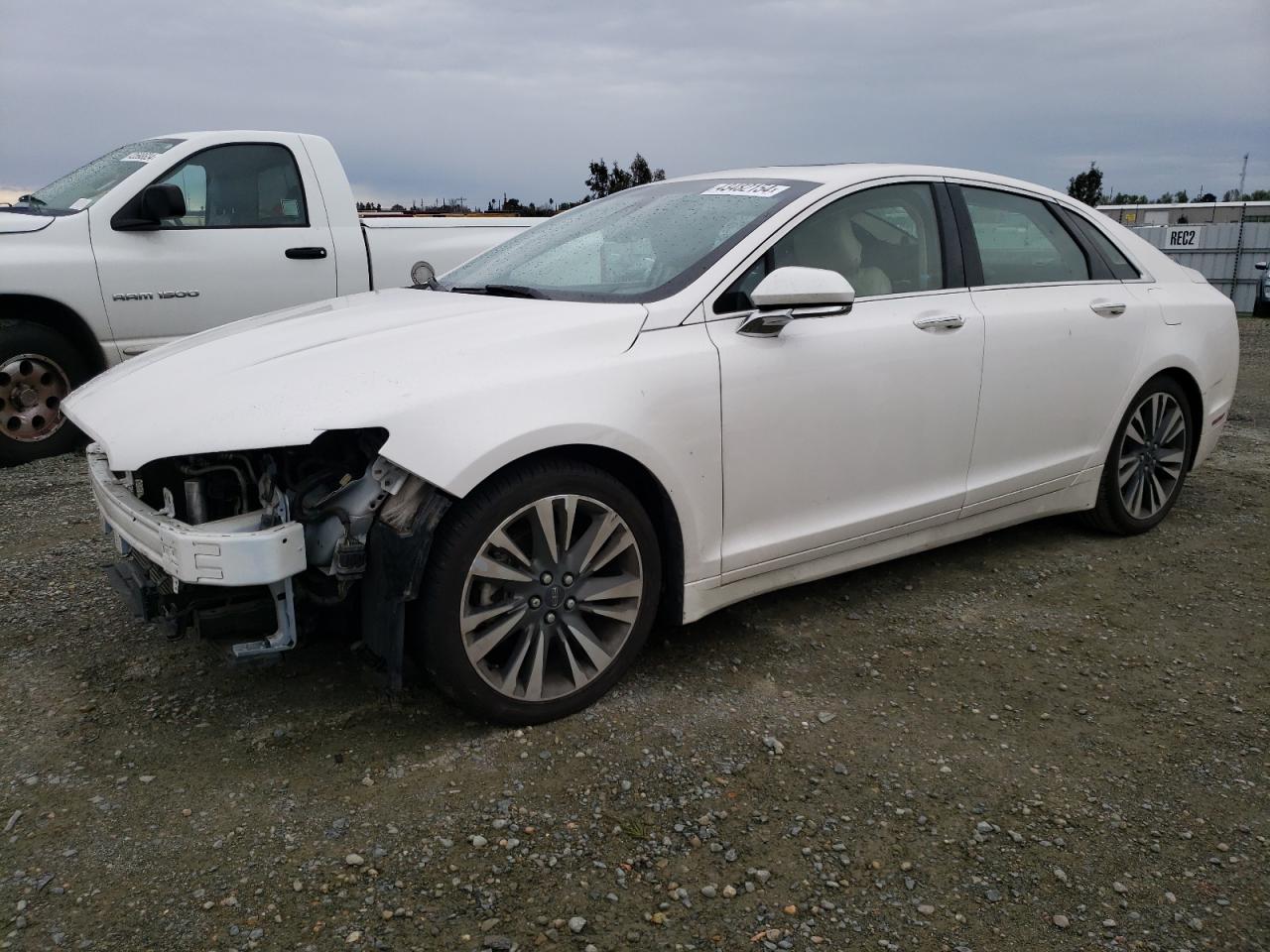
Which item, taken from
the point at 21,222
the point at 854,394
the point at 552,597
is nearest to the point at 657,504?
the point at 552,597

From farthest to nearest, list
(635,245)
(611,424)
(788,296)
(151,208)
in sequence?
(151,208) < (635,245) < (788,296) < (611,424)

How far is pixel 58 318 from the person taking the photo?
652 centimetres

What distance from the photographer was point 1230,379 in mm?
5289

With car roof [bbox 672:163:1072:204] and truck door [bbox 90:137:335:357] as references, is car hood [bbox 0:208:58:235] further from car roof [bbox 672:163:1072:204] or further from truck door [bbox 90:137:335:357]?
car roof [bbox 672:163:1072:204]

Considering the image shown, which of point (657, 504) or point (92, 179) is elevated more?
point (92, 179)

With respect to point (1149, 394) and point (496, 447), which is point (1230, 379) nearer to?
point (1149, 394)

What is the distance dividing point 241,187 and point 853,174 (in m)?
4.72

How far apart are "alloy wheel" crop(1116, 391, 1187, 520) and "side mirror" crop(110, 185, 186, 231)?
5.54m

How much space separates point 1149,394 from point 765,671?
8.38ft

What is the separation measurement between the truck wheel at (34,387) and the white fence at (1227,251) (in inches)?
786

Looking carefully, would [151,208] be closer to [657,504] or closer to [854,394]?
[657,504]

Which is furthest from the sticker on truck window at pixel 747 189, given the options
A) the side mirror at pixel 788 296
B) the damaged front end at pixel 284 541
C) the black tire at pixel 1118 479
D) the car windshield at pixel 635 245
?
the black tire at pixel 1118 479

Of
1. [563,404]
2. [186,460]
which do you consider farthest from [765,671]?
[186,460]

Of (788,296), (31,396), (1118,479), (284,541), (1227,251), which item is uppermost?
(788,296)
